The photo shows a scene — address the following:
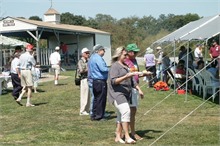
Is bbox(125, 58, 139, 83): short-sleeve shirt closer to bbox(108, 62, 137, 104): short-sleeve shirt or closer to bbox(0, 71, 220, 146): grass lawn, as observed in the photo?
bbox(108, 62, 137, 104): short-sleeve shirt

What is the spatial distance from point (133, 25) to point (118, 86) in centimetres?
4770

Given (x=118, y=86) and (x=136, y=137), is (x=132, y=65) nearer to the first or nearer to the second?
(x=118, y=86)

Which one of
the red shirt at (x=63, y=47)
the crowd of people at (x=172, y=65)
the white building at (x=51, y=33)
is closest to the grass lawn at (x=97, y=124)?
the crowd of people at (x=172, y=65)

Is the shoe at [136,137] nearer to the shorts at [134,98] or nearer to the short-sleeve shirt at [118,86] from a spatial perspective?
the shorts at [134,98]

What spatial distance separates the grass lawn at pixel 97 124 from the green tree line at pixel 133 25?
29.9 metres

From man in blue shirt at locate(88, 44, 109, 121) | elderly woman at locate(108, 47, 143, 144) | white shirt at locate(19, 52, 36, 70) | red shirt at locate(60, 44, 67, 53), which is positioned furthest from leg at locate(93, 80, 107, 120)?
red shirt at locate(60, 44, 67, 53)

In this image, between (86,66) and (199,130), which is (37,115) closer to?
(86,66)

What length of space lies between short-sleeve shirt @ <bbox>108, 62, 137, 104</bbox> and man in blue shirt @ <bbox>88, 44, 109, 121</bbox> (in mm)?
2052

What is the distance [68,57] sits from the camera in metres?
33.1

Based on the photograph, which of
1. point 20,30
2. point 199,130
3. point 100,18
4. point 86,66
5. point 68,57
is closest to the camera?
point 199,130

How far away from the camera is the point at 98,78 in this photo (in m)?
8.81

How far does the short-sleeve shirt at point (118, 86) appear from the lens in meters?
6.51

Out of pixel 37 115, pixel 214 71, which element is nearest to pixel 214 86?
pixel 214 71

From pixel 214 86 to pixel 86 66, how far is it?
4181 mm
